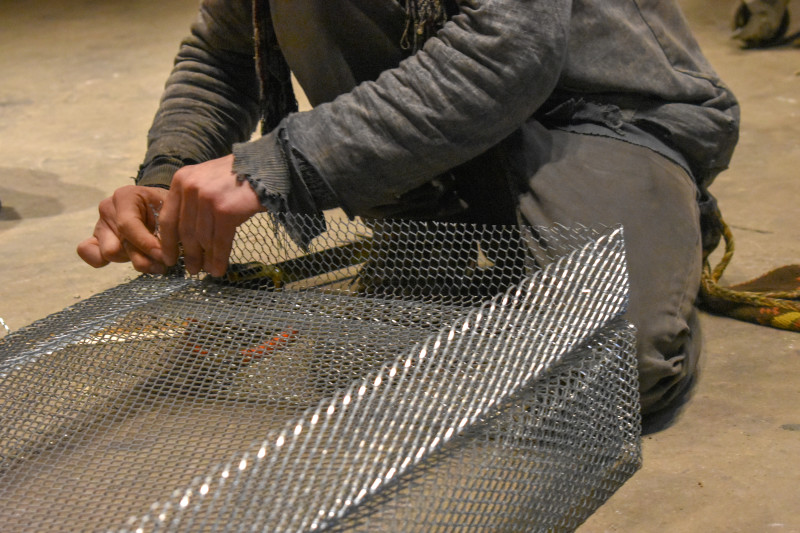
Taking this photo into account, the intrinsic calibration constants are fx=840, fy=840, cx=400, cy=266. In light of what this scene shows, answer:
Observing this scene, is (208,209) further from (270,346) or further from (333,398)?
(333,398)

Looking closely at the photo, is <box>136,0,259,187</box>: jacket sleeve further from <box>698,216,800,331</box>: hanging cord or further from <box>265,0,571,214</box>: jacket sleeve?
<box>698,216,800,331</box>: hanging cord

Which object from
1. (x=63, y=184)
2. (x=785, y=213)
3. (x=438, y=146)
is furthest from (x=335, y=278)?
(x=63, y=184)

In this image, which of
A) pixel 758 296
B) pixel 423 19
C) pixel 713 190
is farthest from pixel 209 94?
pixel 713 190

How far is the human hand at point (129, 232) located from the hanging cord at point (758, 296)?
0.75m

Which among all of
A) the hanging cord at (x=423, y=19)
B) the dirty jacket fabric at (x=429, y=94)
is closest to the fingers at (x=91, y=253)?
the dirty jacket fabric at (x=429, y=94)

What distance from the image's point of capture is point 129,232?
1.00 m

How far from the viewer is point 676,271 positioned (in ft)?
3.18

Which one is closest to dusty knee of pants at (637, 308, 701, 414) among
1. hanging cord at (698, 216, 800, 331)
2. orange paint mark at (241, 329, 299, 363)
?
hanging cord at (698, 216, 800, 331)

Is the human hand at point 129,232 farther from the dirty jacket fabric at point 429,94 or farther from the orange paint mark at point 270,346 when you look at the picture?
the orange paint mark at point 270,346

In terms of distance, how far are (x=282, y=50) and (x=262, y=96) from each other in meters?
0.11

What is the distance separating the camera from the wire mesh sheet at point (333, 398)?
0.65 m

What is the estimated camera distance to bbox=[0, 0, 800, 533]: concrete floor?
2.75 feet

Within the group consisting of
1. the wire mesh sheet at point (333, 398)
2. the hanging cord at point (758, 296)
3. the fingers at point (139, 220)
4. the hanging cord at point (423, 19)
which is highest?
the hanging cord at point (423, 19)

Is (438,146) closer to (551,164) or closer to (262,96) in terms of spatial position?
(551,164)
